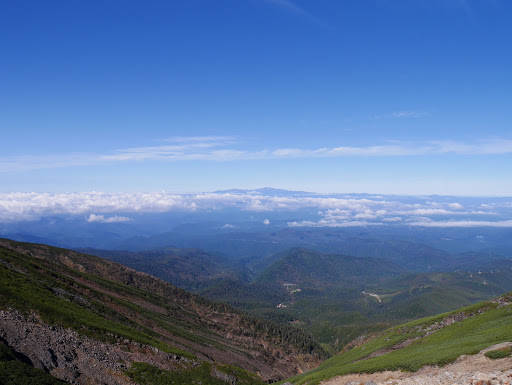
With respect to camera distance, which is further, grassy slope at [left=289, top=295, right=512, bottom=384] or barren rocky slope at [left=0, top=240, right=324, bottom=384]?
barren rocky slope at [left=0, top=240, right=324, bottom=384]

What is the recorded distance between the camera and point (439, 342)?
5022 centimetres

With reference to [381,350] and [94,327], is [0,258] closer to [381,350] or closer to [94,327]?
[94,327]

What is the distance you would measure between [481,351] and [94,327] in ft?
198

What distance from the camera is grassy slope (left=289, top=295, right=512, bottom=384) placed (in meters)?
35.0

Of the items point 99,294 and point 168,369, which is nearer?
point 168,369

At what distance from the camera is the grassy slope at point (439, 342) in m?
35.0

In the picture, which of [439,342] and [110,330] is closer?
[439,342]

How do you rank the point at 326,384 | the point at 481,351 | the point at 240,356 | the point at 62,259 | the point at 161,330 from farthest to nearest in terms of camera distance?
1. the point at 62,259
2. the point at 240,356
3. the point at 161,330
4. the point at 326,384
5. the point at 481,351

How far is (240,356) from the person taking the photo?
118500mm

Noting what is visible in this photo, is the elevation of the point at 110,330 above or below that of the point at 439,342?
below

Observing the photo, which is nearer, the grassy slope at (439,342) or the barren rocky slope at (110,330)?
the grassy slope at (439,342)

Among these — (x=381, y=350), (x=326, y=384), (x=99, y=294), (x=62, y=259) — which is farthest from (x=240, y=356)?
(x=62, y=259)

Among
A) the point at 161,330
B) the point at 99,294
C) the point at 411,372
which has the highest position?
the point at 411,372

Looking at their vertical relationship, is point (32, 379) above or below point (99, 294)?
above
